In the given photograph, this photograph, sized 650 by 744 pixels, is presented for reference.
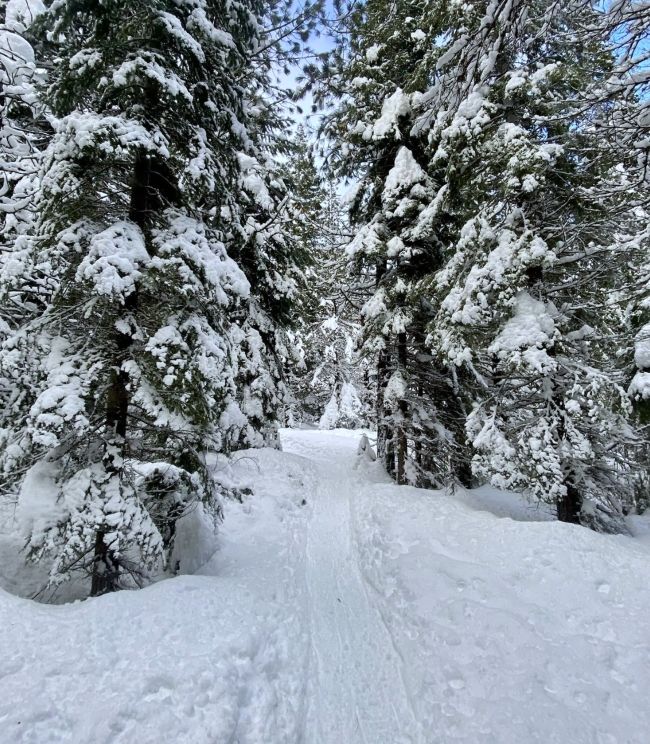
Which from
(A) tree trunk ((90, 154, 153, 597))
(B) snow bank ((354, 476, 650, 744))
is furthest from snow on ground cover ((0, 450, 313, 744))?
(B) snow bank ((354, 476, 650, 744))

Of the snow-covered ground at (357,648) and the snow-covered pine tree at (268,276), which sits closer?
the snow-covered ground at (357,648)

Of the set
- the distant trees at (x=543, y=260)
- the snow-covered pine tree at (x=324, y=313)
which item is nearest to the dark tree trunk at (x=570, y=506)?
the distant trees at (x=543, y=260)

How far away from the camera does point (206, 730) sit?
3.20 metres

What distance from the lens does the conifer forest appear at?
12.2ft

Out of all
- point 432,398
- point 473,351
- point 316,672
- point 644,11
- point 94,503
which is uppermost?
point 644,11

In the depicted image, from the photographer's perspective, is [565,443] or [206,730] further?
[565,443]

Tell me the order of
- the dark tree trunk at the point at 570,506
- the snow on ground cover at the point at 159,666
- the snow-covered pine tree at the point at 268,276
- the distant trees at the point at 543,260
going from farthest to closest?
the snow-covered pine tree at the point at 268,276
the dark tree trunk at the point at 570,506
the distant trees at the point at 543,260
the snow on ground cover at the point at 159,666

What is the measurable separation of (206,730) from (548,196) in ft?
28.8

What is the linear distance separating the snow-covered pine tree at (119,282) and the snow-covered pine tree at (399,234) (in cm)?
542

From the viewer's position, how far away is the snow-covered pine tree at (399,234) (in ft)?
33.3

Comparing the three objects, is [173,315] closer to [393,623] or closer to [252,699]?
[252,699]

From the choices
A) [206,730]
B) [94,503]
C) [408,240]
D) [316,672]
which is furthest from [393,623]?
[408,240]

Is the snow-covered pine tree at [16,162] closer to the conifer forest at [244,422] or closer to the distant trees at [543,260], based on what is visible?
the conifer forest at [244,422]

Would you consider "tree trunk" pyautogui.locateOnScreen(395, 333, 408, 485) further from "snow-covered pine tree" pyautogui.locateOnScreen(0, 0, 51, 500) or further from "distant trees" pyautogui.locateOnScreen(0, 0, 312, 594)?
"snow-covered pine tree" pyautogui.locateOnScreen(0, 0, 51, 500)
